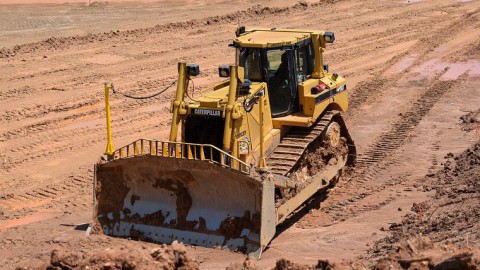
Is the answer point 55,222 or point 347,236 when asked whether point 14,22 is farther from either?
point 347,236

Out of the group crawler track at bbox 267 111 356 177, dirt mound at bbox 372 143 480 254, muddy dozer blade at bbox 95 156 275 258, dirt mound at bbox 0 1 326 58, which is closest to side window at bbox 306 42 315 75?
crawler track at bbox 267 111 356 177

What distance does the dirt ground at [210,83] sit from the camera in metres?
11.8

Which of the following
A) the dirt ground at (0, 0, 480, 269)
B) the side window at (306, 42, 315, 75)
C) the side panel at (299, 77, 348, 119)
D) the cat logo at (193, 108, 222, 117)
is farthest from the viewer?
the side window at (306, 42, 315, 75)

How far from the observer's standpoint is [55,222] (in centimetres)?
1249

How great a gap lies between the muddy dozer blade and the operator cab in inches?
70.9

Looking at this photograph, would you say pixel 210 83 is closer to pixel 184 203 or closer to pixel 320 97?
pixel 320 97

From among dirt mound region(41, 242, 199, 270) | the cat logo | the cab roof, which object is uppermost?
the cab roof

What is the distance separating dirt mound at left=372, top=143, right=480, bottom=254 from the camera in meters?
9.98

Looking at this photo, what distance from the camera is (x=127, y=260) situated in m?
8.35

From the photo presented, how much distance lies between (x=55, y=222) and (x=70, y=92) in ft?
22.7

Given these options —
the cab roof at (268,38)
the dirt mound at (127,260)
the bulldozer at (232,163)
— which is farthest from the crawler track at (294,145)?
the dirt mound at (127,260)

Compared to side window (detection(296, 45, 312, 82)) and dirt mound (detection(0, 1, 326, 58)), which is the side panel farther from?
dirt mound (detection(0, 1, 326, 58))

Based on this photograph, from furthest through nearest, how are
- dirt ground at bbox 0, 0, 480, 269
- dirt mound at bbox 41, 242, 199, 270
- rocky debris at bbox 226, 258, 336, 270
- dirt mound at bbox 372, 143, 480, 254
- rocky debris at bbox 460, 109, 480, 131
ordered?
rocky debris at bbox 460, 109, 480, 131
dirt ground at bbox 0, 0, 480, 269
dirt mound at bbox 372, 143, 480, 254
dirt mound at bbox 41, 242, 199, 270
rocky debris at bbox 226, 258, 336, 270

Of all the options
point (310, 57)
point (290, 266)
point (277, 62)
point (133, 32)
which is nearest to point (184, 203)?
point (277, 62)
